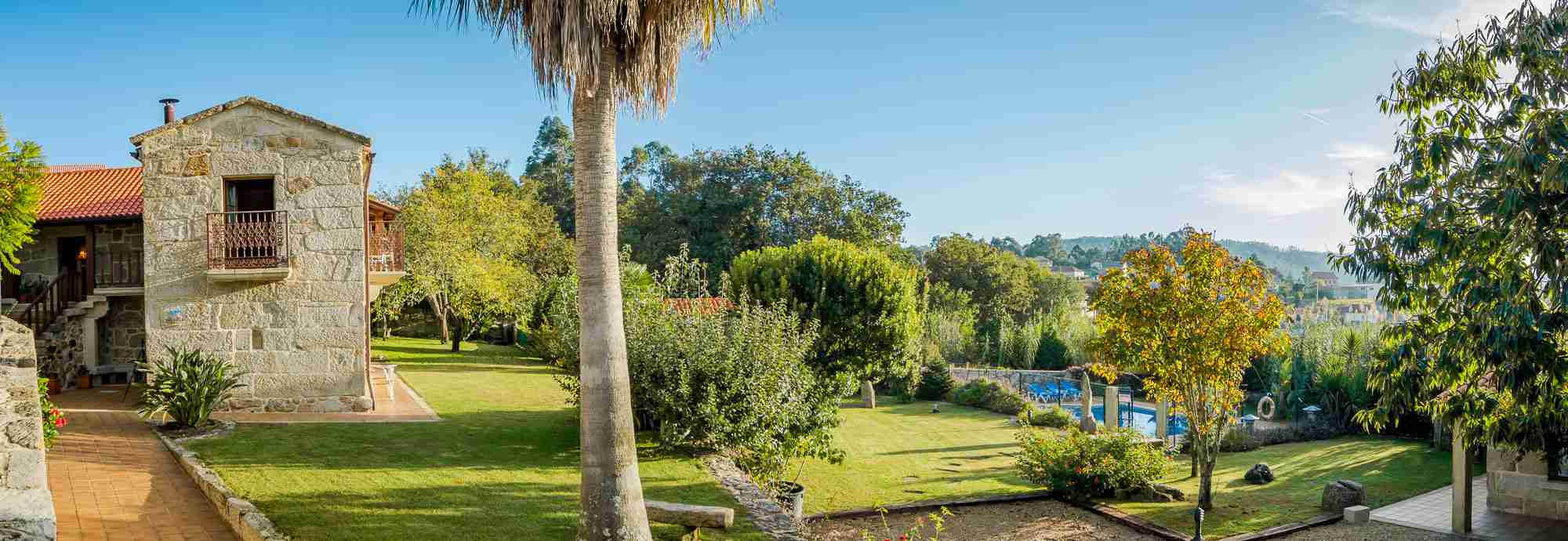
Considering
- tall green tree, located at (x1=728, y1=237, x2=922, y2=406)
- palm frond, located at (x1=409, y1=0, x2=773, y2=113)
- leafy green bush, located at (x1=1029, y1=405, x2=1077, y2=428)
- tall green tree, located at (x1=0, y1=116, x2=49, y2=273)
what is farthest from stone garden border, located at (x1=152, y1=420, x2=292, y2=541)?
leafy green bush, located at (x1=1029, y1=405, x2=1077, y2=428)

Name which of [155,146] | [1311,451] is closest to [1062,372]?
[1311,451]

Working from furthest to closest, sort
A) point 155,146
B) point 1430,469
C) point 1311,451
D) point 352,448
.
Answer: point 1311,451
point 1430,469
point 155,146
point 352,448

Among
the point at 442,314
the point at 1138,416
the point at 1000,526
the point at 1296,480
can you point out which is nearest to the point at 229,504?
the point at 1000,526

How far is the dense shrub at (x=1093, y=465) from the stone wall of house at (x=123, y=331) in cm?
1858

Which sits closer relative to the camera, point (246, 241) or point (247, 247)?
point (246, 241)

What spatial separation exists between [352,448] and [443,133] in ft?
90.6

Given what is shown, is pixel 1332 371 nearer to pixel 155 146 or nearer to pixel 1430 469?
pixel 1430 469

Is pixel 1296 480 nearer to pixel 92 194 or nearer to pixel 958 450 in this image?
pixel 958 450

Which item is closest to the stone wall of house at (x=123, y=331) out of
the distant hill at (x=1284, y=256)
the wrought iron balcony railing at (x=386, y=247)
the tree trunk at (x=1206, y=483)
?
the wrought iron balcony railing at (x=386, y=247)

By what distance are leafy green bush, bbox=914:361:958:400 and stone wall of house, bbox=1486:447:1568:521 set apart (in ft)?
50.1

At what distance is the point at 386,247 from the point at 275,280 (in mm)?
4107

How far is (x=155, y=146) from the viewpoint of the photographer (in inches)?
541

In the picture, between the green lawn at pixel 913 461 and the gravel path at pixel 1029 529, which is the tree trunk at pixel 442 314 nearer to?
the green lawn at pixel 913 461

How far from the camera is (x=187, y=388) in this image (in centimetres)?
1227
